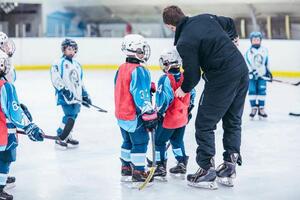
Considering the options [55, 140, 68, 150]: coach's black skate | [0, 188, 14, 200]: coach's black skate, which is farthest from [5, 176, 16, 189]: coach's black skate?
[55, 140, 68, 150]: coach's black skate

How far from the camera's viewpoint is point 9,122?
3.13 meters

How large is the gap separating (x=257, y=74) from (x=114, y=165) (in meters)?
2.49

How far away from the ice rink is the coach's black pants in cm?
25

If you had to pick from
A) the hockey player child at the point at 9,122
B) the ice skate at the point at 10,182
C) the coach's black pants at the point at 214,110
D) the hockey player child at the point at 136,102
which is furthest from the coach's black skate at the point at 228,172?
the ice skate at the point at 10,182

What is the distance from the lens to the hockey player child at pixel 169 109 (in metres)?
3.49

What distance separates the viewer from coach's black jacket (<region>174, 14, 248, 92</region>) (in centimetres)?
325

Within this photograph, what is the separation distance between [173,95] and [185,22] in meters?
0.45

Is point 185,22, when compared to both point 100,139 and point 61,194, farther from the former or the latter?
point 100,139

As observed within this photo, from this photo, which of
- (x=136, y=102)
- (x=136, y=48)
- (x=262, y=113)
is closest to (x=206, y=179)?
(x=136, y=102)

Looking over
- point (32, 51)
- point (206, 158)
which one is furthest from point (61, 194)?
point (32, 51)

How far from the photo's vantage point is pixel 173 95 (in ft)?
11.5

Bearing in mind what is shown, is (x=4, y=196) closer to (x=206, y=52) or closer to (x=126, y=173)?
(x=126, y=173)

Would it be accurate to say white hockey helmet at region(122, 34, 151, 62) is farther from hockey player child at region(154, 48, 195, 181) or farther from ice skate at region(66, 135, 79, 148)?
ice skate at region(66, 135, 79, 148)

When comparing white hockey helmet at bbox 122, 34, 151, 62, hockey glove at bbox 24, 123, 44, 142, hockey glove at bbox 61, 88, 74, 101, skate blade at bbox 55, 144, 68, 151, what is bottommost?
skate blade at bbox 55, 144, 68, 151
